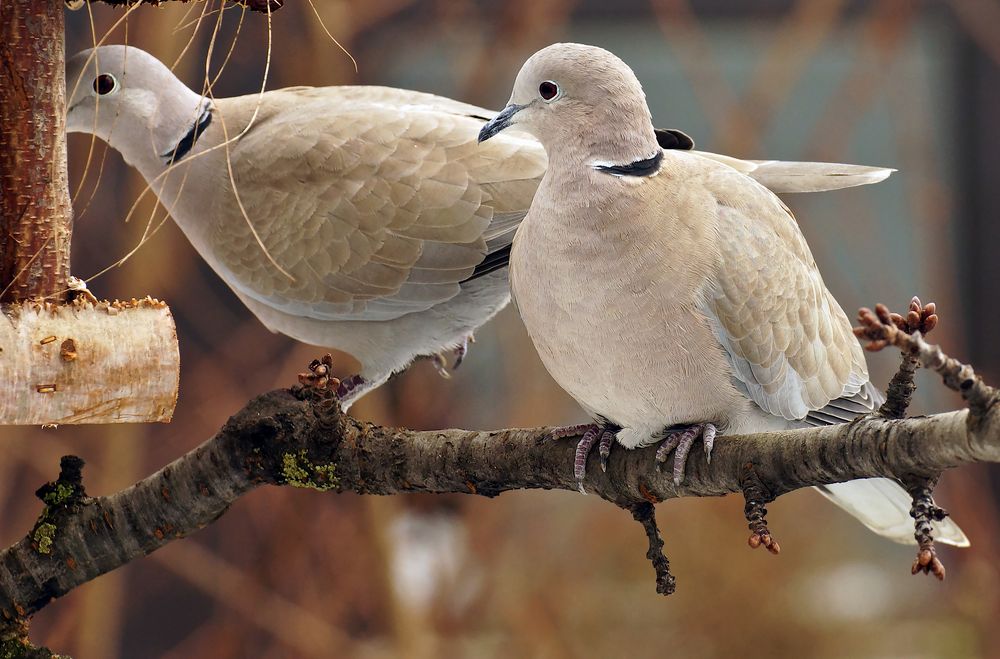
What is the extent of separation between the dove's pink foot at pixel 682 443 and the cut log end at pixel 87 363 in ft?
1.49

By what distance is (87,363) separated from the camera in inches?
38.2

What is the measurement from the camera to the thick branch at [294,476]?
110 cm

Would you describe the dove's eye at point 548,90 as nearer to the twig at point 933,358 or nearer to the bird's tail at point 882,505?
the twig at point 933,358

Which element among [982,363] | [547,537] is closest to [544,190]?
[547,537]

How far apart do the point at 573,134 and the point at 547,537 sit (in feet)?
6.70

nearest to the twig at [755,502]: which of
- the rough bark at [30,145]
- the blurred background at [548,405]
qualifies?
the rough bark at [30,145]

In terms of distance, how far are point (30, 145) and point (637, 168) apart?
0.55m

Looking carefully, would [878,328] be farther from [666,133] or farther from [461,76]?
[461,76]

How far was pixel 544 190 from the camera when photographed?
105 centimetres

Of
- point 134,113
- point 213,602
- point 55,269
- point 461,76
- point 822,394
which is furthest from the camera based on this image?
point 213,602

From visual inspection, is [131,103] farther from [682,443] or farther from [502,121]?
[682,443]

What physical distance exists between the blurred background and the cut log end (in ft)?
4.13

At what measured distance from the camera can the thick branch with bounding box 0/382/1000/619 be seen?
3.61ft

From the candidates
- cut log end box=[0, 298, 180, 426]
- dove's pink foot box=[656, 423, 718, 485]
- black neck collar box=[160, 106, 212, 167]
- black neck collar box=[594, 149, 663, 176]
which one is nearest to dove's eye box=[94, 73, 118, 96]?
black neck collar box=[160, 106, 212, 167]
